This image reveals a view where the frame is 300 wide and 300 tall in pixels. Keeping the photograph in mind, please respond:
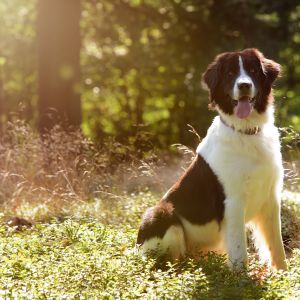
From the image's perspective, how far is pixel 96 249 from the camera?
554 cm

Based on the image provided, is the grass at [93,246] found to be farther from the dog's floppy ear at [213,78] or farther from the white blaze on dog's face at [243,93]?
the dog's floppy ear at [213,78]

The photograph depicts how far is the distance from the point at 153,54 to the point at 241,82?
9.42m

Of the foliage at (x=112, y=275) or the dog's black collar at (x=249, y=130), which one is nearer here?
the foliage at (x=112, y=275)

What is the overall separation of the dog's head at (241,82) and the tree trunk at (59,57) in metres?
5.80

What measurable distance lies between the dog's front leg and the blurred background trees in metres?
7.17

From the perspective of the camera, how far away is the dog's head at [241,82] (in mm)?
5109

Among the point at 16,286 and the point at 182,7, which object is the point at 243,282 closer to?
the point at 16,286

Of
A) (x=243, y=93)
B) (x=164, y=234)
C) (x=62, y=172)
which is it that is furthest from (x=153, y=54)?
(x=243, y=93)

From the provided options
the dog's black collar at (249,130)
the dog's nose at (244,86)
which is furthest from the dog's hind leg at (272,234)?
the dog's nose at (244,86)

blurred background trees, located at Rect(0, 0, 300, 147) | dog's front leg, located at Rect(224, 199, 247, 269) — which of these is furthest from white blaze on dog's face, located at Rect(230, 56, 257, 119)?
blurred background trees, located at Rect(0, 0, 300, 147)

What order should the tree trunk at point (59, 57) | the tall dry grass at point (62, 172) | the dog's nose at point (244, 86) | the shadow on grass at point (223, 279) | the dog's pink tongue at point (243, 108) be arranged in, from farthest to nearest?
the tree trunk at point (59, 57)
the tall dry grass at point (62, 172)
the dog's pink tongue at point (243, 108)
the dog's nose at point (244, 86)
the shadow on grass at point (223, 279)

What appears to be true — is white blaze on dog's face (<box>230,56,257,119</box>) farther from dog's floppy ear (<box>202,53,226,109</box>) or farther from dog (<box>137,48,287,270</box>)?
dog's floppy ear (<box>202,53,226,109</box>)

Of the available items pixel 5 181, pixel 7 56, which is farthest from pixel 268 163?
pixel 7 56

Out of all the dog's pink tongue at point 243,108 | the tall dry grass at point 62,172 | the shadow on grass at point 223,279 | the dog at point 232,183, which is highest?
the dog's pink tongue at point 243,108
